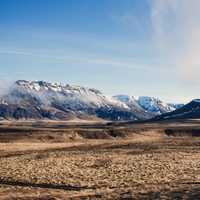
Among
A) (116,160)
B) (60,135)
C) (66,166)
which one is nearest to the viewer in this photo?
(66,166)

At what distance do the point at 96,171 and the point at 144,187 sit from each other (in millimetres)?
9786

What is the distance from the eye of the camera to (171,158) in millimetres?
47219

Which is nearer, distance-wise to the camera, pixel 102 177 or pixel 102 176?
pixel 102 177

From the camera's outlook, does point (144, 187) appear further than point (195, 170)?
No

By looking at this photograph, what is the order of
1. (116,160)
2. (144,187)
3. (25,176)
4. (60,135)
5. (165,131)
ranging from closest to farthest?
1. (144,187)
2. (25,176)
3. (116,160)
4. (60,135)
5. (165,131)

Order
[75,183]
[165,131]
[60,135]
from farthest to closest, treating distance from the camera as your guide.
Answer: [165,131]
[60,135]
[75,183]

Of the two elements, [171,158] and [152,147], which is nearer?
[171,158]

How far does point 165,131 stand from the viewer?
106688mm

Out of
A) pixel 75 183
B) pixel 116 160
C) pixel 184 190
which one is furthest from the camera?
pixel 116 160

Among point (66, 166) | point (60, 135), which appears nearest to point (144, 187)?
point (66, 166)

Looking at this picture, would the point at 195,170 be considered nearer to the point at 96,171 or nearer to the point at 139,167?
the point at 139,167

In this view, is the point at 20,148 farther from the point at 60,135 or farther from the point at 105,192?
the point at 105,192

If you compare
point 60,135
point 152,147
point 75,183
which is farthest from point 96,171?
point 60,135

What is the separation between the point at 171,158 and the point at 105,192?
20401 millimetres
